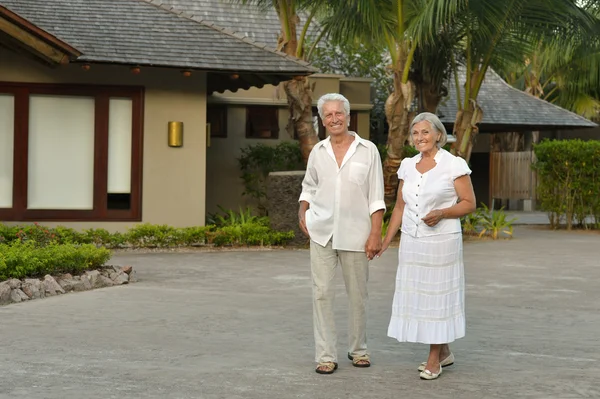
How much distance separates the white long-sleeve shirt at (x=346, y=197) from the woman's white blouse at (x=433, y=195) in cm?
26

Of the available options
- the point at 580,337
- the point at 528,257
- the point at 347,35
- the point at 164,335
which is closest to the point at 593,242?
the point at 528,257

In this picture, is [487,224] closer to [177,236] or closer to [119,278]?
[177,236]

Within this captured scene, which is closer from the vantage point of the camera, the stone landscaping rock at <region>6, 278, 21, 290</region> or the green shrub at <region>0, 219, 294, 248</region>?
the stone landscaping rock at <region>6, 278, 21, 290</region>

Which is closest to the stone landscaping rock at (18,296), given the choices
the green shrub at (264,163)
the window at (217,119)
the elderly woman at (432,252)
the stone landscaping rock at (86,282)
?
the stone landscaping rock at (86,282)

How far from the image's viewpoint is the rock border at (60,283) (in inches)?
417

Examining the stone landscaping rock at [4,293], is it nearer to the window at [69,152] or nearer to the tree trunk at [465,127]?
the window at [69,152]

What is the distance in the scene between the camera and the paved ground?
6.69m

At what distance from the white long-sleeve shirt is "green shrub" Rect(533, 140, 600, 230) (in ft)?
51.0

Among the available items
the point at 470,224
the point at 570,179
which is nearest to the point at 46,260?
the point at 470,224

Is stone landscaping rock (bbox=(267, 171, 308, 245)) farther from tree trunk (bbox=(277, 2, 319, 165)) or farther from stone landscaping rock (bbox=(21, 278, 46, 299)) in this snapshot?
stone landscaping rock (bbox=(21, 278, 46, 299))

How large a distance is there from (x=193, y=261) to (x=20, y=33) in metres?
4.10

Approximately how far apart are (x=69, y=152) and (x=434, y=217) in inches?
455

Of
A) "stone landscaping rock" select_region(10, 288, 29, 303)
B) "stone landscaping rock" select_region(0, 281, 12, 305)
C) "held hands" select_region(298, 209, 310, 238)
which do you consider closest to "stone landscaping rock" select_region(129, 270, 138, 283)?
"stone landscaping rock" select_region(10, 288, 29, 303)

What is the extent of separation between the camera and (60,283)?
11.3m
